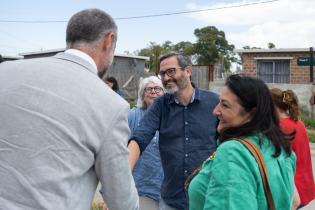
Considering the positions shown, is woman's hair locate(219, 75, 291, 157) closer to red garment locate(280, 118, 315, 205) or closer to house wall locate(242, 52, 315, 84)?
red garment locate(280, 118, 315, 205)

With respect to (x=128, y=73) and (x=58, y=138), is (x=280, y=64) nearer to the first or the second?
(x=128, y=73)

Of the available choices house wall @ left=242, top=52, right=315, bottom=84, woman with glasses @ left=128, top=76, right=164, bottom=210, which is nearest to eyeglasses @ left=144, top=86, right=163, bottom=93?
woman with glasses @ left=128, top=76, right=164, bottom=210

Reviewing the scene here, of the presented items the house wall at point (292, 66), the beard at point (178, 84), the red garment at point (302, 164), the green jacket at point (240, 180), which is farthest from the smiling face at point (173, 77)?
the house wall at point (292, 66)

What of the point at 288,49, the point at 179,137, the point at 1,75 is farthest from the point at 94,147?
the point at 288,49

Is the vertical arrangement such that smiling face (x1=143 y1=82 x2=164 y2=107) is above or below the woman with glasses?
above

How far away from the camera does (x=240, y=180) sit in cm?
198

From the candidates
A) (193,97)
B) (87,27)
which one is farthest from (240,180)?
(193,97)

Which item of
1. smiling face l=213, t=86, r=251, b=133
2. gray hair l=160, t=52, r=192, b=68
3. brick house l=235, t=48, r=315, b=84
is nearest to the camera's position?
smiling face l=213, t=86, r=251, b=133

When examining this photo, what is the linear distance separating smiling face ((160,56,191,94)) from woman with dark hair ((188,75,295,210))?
133 cm

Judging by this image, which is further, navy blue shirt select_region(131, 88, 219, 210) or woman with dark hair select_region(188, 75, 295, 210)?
navy blue shirt select_region(131, 88, 219, 210)

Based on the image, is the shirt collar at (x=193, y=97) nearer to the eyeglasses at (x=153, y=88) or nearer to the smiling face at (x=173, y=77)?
the smiling face at (x=173, y=77)

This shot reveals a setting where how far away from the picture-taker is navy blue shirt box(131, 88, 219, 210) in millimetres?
3518

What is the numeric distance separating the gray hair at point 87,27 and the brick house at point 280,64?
805 inches

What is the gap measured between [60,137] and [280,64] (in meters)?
22.4
